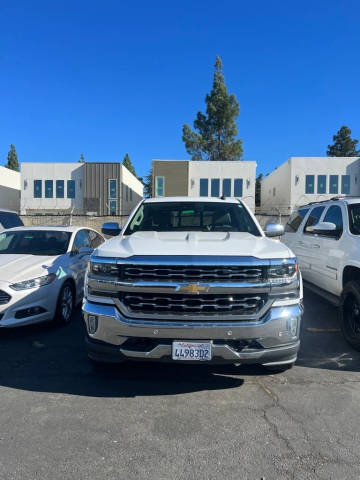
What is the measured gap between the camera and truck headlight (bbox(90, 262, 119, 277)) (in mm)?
3097

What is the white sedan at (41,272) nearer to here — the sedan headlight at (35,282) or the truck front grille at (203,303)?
the sedan headlight at (35,282)

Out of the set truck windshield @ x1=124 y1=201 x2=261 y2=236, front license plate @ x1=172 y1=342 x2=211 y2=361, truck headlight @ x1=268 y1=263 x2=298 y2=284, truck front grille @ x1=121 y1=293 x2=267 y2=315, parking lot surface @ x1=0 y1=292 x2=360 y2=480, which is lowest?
parking lot surface @ x1=0 y1=292 x2=360 y2=480

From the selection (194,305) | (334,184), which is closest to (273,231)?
(194,305)

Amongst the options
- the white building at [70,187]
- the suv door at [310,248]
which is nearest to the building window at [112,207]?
the white building at [70,187]

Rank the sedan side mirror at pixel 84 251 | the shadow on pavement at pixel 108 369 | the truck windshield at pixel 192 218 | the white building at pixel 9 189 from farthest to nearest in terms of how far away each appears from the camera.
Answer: the white building at pixel 9 189
the sedan side mirror at pixel 84 251
the truck windshield at pixel 192 218
the shadow on pavement at pixel 108 369

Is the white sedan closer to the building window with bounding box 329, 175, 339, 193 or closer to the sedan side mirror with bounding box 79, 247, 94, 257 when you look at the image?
the sedan side mirror with bounding box 79, 247, 94, 257

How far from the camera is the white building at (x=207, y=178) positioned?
25.0 metres

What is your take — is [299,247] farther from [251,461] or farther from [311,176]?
[311,176]

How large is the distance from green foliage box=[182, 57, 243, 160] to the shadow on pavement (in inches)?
1323

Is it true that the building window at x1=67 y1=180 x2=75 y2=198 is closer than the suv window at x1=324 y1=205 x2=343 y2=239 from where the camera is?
No

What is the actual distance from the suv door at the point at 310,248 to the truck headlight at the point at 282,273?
116 inches

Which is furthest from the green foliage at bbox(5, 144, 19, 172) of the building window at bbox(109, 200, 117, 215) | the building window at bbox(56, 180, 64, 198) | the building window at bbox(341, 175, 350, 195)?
the building window at bbox(341, 175, 350, 195)

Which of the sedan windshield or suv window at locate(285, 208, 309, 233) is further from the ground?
suv window at locate(285, 208, 309, 233)

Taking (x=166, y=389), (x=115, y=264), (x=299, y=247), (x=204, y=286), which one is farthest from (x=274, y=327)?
(x=299, y=247)
